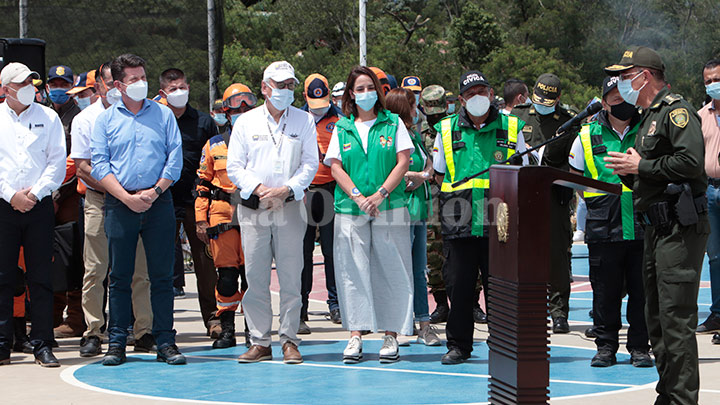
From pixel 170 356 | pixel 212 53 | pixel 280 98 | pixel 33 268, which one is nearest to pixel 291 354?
pixel 170 356

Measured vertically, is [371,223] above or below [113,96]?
below

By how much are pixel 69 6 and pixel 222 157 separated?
47.9ft

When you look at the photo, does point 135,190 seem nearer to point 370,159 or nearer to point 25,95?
point 25,95

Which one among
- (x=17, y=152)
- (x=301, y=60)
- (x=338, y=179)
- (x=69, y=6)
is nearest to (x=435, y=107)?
(x=338, y=179)

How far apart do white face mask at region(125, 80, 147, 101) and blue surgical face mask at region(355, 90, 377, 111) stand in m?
1.79

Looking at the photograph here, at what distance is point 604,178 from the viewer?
26.8ft

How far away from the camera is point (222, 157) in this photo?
8.97 metres

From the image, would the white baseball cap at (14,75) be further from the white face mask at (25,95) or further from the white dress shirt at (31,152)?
the white dress shirt at (31,152)

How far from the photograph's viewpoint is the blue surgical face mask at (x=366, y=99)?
8297 mm

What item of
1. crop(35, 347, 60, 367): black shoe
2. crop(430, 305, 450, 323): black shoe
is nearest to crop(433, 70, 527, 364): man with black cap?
crop(430, 305, 450, 323): black shoe

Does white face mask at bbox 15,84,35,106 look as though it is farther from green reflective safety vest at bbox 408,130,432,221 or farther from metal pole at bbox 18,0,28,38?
metal pole at bbox 18,0,28,38

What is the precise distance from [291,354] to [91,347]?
6.04ft

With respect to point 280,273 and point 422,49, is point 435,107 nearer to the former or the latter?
point 280,273

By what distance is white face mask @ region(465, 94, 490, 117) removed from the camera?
26.5 feet
